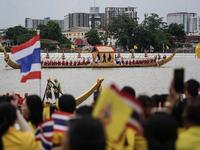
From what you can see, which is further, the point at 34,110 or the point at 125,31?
the point at 125,31

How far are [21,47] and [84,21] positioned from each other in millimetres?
173852

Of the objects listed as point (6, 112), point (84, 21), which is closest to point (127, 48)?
point (6, 112)

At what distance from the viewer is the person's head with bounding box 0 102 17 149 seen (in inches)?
107

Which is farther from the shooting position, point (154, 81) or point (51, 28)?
point (51, 28)

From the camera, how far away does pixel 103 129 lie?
1.90 meters

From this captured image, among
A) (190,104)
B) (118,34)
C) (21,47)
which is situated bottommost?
(190,104)

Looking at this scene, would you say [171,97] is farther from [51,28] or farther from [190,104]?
[51,28]

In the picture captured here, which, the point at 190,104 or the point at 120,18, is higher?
the point at 120,18

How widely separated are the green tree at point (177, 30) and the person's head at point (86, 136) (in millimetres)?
73656

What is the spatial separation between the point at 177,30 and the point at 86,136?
74.4 metres

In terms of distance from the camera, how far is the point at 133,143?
9.58 feet

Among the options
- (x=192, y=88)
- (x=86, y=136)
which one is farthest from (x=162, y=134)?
(x=192, y=88)

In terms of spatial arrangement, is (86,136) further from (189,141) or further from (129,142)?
(129,142)

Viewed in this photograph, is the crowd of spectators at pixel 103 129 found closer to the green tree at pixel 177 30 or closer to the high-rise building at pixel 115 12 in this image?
the green tree at pixel 177 30
